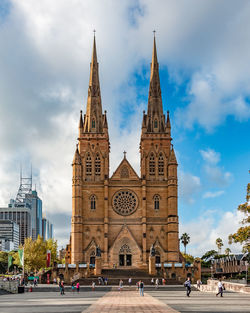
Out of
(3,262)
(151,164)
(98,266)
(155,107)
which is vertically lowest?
(3,262)

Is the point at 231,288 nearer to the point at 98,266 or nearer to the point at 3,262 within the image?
the point at 98,266

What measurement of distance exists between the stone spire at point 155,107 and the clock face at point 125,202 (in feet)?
36.7

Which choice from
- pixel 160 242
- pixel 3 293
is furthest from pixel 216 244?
pixel 3 293

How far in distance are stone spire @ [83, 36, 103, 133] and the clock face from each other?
435 inches

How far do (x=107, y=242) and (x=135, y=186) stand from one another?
9863 mm

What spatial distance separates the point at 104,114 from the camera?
262ft

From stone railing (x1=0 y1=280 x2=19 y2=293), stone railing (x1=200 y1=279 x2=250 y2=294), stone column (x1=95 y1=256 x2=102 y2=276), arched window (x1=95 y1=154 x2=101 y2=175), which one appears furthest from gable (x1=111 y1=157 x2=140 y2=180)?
stone railing (x1=0 y1=280 x2=19 y2=293)

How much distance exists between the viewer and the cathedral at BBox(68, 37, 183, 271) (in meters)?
73.6

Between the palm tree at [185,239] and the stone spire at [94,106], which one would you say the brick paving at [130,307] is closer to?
the stone spire at [94,106]

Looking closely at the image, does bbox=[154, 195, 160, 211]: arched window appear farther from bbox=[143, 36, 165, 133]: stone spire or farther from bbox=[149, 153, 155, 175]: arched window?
bbox=[143, 36, 165, 133]: stone spire

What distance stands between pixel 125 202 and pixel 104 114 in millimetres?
15076

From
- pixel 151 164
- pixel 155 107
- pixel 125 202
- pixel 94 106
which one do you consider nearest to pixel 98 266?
pixel 125 202

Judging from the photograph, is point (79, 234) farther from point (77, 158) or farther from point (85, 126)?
point (85, 126)

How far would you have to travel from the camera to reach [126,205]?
76.1 meters
